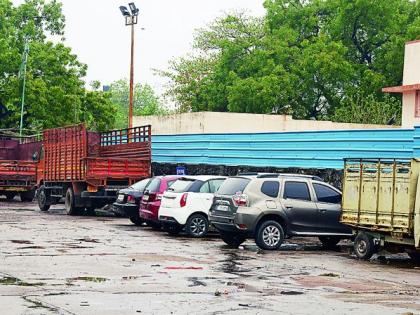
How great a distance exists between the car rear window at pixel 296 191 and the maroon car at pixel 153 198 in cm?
447

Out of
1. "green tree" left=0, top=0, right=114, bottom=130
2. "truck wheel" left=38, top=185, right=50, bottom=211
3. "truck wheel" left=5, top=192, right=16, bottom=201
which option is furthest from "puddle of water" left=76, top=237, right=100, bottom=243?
"green tree" left=0, top=0, right=114, bottom=130

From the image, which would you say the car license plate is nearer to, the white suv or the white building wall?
the white suv

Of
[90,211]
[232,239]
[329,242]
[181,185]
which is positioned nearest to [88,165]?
[90,211]

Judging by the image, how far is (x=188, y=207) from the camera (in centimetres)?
2150

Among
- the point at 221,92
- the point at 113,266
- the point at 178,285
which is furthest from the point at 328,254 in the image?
the point at 221,92

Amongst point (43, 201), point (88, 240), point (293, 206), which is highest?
point (293, 206)

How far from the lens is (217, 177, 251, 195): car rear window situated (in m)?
19.0

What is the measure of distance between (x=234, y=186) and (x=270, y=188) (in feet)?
2.59

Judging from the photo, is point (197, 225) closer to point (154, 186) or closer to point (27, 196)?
point (154, 186)

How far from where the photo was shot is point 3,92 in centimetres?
5759

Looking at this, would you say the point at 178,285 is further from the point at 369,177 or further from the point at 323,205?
the point at 323,205

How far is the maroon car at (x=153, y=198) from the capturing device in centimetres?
2261

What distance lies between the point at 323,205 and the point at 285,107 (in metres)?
36.3

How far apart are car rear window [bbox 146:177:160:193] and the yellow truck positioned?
6.38m
